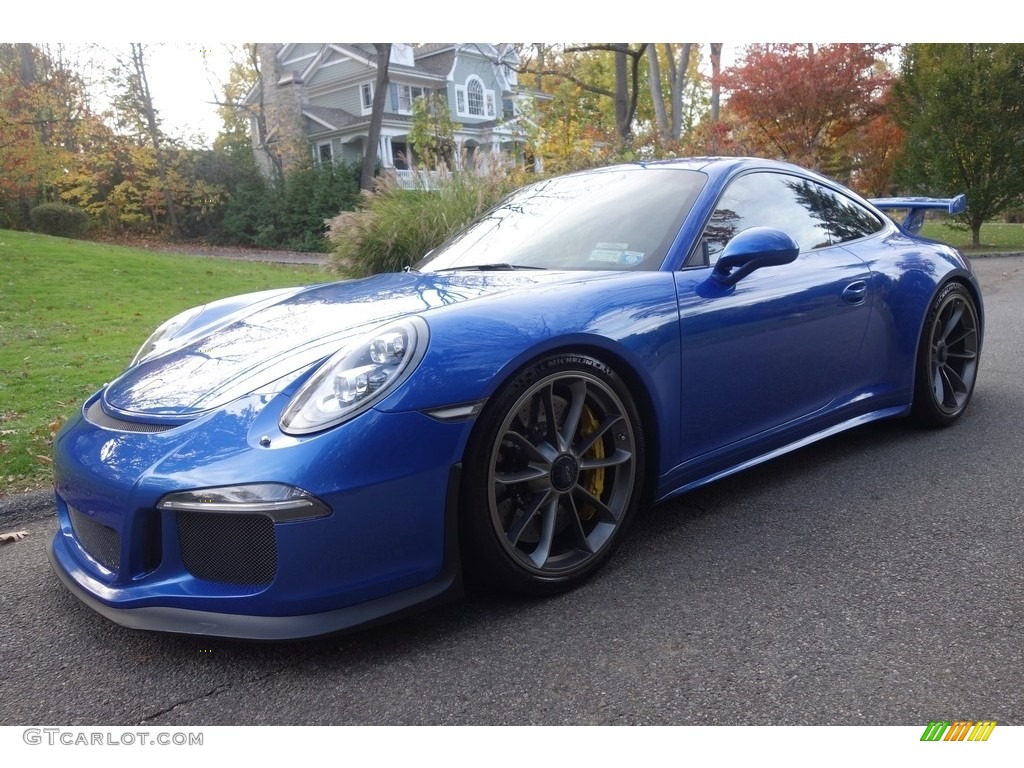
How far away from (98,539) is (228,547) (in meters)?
0.51

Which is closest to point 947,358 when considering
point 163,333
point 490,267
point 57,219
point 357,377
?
point 490,267

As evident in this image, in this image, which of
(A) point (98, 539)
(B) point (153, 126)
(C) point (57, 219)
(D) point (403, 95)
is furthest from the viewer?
(D) point (403, 95)

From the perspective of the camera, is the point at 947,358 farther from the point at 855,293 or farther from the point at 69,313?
the point at 69,313

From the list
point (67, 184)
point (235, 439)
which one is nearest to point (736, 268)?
point (235, 439)

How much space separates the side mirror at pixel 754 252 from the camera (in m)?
2.88

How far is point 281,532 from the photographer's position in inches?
80.4

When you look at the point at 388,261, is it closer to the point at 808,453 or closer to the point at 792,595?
the point at 808,453

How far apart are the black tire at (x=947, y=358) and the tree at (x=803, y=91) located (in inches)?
580

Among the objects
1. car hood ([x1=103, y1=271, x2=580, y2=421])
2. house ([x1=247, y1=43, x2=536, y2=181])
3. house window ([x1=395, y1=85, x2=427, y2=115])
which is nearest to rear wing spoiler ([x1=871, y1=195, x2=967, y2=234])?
car hood ([x1=103, y1=271, x2=580, y2=421])

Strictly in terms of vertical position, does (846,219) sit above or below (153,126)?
below

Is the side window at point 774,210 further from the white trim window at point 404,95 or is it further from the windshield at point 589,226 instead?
the white trim window at point 404,95

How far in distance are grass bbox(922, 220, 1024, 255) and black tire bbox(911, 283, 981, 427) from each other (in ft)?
36.5

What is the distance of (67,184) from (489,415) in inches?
1181

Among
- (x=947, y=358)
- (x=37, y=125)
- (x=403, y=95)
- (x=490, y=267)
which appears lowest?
(x=947, y=358)
